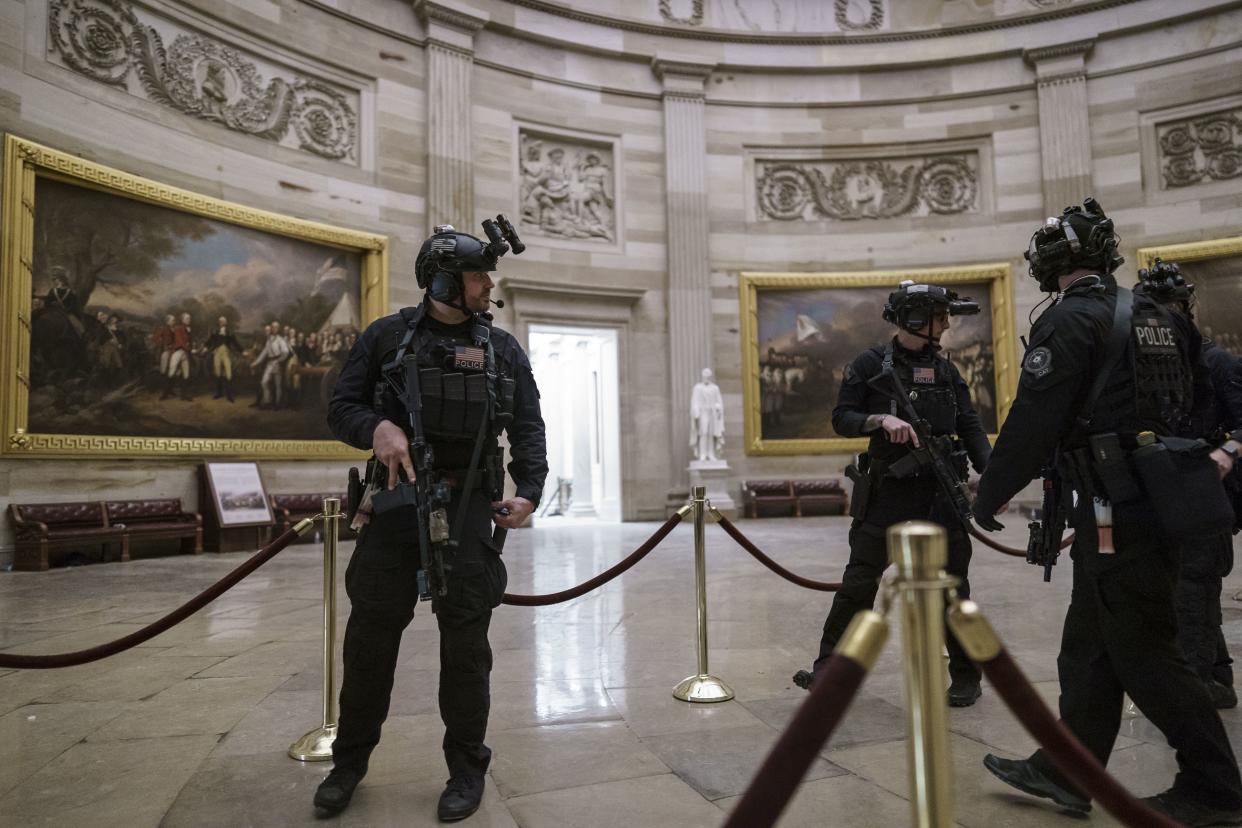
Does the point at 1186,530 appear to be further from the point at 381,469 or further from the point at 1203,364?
the point at 381,469

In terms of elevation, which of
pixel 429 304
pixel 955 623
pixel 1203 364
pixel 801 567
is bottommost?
pixel 801 567

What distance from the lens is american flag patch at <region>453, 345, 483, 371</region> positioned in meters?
3.04

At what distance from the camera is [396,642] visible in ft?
9.83

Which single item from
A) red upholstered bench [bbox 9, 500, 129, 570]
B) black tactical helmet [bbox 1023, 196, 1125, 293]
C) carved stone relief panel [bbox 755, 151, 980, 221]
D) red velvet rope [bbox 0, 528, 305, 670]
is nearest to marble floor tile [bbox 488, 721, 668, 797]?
red velvet rope [bbox 0, 528, 305, 670]

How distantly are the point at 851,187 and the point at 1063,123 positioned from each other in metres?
4.23

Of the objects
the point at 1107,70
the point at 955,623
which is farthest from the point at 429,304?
the point at 1107,70

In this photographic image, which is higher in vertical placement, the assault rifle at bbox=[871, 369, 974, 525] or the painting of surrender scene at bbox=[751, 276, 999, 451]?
the painting of surrender scene at bbox=[751, 276, 999, 451]

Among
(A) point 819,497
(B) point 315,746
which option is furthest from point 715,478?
(B) point 315,746

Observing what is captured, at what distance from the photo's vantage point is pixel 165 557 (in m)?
10.2

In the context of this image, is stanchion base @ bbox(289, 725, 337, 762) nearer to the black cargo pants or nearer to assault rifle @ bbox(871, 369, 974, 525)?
the black cargo pants

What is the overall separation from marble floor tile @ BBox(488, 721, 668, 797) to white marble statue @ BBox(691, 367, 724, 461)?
38.6 feet

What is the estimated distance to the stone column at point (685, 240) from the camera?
16.0 metres

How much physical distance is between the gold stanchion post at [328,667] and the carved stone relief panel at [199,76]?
32.8ft

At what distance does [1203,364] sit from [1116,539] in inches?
39.6
